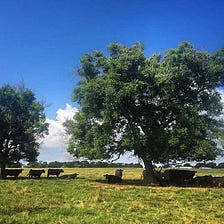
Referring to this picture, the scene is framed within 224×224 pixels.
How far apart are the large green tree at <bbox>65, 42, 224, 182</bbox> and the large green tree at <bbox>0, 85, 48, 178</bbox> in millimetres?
13618

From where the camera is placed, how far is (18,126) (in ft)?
169

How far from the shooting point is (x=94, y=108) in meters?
39.3

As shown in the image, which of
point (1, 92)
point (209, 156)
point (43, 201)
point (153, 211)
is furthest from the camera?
point (1, 92)

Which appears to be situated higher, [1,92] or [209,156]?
[1,92]

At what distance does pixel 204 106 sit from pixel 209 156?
226 inches

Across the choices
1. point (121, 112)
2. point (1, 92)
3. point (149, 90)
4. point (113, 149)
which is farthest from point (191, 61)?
point (1, 92)

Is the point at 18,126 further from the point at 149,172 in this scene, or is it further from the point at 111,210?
the point at 111,210

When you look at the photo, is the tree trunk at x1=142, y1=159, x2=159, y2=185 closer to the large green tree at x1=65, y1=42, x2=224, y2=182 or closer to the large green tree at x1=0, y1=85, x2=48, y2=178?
the large green tree at x1=65, y1=42, x2=224, y2=182

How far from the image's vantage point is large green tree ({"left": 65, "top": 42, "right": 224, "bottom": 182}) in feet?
118

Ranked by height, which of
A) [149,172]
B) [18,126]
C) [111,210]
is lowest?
[111,210]

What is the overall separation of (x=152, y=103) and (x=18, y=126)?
2187cm

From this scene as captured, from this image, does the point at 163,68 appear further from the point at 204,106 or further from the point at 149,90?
the point at 204,106

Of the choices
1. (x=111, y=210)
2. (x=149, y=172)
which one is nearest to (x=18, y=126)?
(x=149, y=172)

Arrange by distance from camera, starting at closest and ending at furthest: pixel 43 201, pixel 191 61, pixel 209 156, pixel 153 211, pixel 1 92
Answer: pixel 153 211 → pixel 43 201 → pixel 209 156 → pixel 191 61 → pixel 1 92
